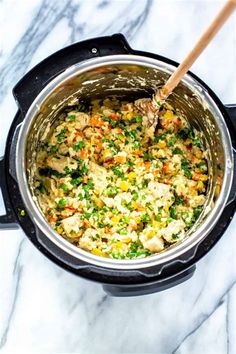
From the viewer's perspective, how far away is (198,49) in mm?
1144

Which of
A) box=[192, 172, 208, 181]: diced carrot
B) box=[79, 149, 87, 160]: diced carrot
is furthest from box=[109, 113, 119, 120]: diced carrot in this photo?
box=[192, 172, 208, 181]: diced carrot

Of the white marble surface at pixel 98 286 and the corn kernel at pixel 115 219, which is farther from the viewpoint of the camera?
the white marble surface at pixel 98 286

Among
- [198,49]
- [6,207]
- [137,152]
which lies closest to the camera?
[198,49]

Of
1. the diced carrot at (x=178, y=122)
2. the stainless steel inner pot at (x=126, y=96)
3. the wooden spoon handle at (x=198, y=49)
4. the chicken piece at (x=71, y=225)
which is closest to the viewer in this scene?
the wooden spoon handle at (x=198, y=49)

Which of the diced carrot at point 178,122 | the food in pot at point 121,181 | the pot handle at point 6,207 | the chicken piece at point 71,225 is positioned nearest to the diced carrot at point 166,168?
the food in pot at point 121,181

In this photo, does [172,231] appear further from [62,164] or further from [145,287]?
[62,164]

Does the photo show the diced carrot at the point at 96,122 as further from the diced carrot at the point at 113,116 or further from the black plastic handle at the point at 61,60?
the black plastic handle at the point at 61,60

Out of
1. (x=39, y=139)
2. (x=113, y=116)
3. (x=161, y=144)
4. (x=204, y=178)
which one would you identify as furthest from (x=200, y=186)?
(x=39, y=139)

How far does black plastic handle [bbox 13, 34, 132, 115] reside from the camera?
4.27 ft

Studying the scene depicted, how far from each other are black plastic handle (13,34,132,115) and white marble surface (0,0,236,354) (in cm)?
23

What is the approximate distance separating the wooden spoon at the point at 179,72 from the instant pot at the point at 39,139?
0.14 ft

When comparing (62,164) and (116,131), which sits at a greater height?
(116,131)

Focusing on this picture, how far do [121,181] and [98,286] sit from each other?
273mm

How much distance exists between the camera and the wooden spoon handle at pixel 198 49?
104cm
